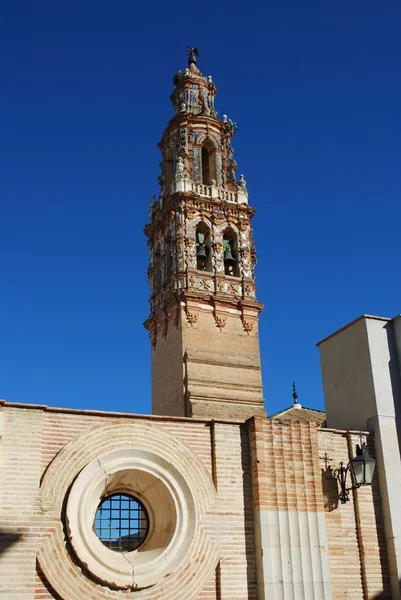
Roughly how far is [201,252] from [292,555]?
20359 millimetres

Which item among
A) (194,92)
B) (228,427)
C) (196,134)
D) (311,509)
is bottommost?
(311,509)

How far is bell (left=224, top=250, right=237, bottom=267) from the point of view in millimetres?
33000

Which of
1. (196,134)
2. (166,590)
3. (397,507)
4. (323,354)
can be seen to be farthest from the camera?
(196,134)

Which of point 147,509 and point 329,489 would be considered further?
point 329,489

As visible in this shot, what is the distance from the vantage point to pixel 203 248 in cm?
3284

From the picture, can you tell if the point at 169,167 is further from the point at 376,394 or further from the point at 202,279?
the point at 376,394

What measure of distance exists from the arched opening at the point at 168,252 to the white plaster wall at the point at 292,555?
63.9 ft

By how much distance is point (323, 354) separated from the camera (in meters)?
17.8

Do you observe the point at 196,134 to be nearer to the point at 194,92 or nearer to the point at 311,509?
the point at 194,92

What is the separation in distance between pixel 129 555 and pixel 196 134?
26.5 m

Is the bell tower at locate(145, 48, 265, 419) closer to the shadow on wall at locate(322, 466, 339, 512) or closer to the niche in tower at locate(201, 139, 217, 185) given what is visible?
the niche in tower at locate(201, 139, 217, 185)

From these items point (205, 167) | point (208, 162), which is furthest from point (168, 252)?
point (208, 162)

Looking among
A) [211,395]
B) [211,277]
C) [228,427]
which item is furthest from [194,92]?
[228,427]

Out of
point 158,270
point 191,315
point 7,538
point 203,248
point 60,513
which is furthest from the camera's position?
point 158,270
